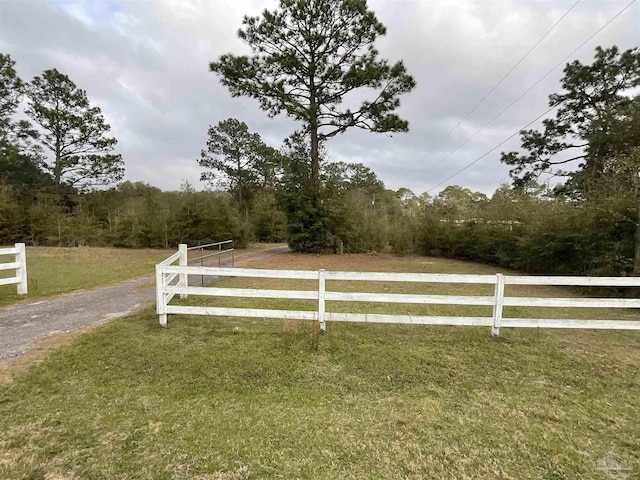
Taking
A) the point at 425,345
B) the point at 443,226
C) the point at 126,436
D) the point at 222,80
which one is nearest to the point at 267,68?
the point at 222,80

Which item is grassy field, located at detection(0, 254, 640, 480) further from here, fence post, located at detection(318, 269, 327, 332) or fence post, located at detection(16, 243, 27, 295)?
fence post, located at detection(16, 243, 27, 295)

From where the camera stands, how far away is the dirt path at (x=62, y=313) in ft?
14.3

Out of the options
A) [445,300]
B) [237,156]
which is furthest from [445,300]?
[237,156]

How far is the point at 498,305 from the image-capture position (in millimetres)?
4438

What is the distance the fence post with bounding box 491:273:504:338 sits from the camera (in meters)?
4.30

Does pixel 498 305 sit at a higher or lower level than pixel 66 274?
higher

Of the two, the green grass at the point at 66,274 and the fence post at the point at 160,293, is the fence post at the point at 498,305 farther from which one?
the green grass at the point at 66,274

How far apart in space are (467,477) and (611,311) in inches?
287

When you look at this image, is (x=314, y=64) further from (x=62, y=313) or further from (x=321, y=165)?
(x=62, y=313)

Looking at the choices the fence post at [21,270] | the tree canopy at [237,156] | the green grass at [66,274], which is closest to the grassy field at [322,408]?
the fence post at [21,270]

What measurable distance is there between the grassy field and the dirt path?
25.3 inches

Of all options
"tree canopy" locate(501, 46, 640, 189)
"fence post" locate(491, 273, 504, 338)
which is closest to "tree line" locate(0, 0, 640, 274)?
"tree canopy" locate(501, 46, 640, 189)

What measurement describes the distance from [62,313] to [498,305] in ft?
23.1

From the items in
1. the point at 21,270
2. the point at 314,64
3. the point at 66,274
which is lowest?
the point at 66,274
